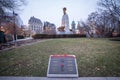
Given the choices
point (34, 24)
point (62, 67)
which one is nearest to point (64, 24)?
point (62, 67)

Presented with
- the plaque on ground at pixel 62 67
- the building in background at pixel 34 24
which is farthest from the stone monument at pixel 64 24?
the building in background at pixel 34 24

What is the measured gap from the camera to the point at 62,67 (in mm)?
5379

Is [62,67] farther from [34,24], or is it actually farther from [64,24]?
[34,24]

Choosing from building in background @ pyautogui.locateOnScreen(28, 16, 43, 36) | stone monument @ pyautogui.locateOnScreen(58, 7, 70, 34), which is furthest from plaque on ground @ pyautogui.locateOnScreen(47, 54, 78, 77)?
building in background @ pyautogui.locateOnScreen(28, 16, 43, 36)

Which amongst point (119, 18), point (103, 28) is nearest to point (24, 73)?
point (119, 18)

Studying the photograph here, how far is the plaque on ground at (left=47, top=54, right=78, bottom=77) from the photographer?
5227 millimetres

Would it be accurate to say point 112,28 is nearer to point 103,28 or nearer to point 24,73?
point 103,28

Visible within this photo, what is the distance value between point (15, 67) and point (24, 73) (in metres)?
0.83

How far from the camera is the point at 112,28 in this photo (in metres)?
42.2

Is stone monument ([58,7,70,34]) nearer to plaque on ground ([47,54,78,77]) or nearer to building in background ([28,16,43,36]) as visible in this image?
plaque on ground ([47,54,78,77])

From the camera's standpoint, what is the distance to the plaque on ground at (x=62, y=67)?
523cm

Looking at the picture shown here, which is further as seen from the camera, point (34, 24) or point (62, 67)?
Answer: point (34, 24)

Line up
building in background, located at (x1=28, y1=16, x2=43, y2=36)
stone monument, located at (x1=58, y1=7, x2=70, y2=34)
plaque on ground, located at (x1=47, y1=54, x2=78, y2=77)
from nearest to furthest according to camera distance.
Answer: plaque on ground, located at (x1=47, y1=54, x2=78, y2=77) → stone monument, located at (x1=58, y1=7, x2=70, y2=34) → building in background, located at (x1=28, y1=16, x2=43, y2=36)

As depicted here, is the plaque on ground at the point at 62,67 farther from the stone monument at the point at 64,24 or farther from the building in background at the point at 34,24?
the building in background at the point at 34,24
